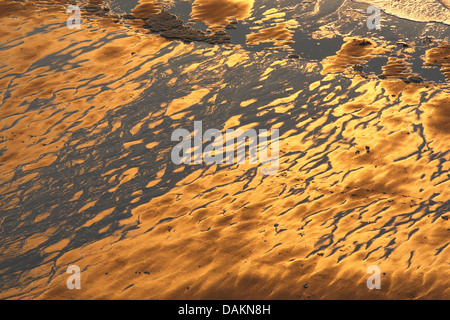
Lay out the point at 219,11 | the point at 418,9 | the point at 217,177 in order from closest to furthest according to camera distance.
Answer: the point at 217,177
the point at 418,9
the point at 219,11

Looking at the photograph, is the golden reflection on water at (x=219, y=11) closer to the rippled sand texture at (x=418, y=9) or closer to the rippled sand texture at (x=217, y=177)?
the rippled sand texture at (x=217, y=177)

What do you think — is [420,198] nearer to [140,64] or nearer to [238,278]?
[238,278]

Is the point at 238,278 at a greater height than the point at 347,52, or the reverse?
the point at 347,52

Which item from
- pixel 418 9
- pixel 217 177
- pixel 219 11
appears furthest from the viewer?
pixel 219 11

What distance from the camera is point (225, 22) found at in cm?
1011

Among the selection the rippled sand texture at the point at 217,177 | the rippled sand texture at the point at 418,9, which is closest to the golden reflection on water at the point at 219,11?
the rippled sand texture at the point at 217,177

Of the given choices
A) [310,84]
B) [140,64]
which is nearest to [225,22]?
[140,64]

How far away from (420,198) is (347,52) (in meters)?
4.15

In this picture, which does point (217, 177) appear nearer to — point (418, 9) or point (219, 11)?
point (219, 11)

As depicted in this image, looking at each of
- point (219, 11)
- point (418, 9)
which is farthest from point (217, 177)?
point (418, 9)

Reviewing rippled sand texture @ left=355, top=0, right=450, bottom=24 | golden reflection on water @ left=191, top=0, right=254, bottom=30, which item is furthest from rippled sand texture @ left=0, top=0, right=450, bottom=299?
rippled sand texture @ left=355, top=0, right=450, bottom=24

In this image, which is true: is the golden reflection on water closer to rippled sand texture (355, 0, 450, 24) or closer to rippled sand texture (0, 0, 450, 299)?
rippled sand texture (0, 0, 450, 299)

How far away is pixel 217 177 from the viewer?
600 cm

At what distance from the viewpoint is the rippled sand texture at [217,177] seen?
4738 millimetres
